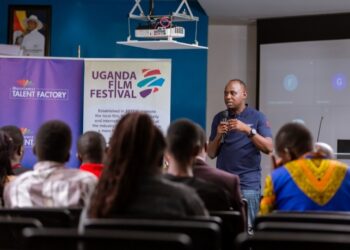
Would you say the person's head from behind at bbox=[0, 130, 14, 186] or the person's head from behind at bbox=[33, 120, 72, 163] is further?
the person's head from behind at bbox=[0, 130, 14, 186]

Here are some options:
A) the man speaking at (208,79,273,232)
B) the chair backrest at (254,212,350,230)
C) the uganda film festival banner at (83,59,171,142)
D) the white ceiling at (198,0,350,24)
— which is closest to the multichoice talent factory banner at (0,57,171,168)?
the uganda film festival banner at (83,59,171,142)

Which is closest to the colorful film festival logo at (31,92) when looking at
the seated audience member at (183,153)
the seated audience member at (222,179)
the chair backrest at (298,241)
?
the seated audience member at (222,179)

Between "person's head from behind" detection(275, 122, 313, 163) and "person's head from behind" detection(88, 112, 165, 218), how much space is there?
813mm

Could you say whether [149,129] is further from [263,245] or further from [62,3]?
[62,3]

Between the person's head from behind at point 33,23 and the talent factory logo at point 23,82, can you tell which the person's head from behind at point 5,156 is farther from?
the person's head from behind at point 33,23

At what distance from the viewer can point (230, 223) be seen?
309cm

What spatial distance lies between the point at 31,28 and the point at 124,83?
2189 mm

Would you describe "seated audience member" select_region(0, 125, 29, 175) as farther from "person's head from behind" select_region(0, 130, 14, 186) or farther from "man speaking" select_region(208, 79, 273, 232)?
"man speaking" select_region(208, 79, 273, 232)

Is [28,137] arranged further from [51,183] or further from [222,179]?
[51,183]

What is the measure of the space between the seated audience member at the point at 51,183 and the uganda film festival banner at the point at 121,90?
343 cm

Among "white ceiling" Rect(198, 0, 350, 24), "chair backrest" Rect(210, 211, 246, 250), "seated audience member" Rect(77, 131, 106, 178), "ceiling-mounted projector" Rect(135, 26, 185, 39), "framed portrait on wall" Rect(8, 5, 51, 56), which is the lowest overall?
"chair backrest" Rect(210, 211, 246, 250)

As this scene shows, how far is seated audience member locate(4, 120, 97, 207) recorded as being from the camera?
125 inches

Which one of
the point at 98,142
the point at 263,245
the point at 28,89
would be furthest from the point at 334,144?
the point at 263,245

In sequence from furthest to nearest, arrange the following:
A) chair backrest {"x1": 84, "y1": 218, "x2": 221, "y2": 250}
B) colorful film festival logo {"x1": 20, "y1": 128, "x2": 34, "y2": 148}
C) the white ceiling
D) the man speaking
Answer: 1. the white ceiling
2. colorful film festival logo {"x1": 20, "y1": 128, "x2": 34, "y2": 148}
3. the man speaking
4. chair backrest {"x1": 84, "y1": 218, "x2": 221, "y2": 250}
